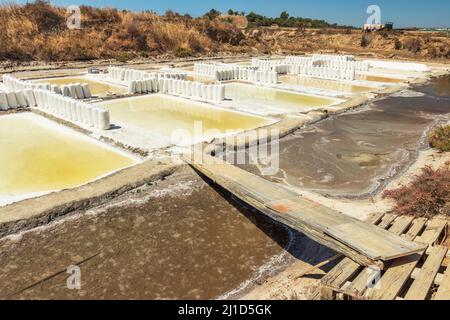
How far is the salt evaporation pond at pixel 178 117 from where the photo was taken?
39.1 ft

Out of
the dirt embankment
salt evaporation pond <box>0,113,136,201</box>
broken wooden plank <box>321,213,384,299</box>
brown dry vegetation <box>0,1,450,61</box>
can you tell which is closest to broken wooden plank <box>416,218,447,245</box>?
broken wooden plank <box>321,213,384,299</box>

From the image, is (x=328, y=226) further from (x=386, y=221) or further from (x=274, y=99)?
(x=274, y=99)

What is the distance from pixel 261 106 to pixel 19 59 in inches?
867

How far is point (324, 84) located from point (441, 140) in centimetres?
1183

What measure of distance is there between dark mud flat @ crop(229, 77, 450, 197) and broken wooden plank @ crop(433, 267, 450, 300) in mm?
3456

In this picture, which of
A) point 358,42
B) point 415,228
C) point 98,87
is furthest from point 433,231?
point 358,42

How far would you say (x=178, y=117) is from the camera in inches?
531

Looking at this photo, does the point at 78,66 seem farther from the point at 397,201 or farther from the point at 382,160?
the point at 397,201

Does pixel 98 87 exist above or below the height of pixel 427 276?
above

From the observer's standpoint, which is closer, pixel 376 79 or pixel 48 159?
pixel 48 159

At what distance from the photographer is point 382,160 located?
394 inches

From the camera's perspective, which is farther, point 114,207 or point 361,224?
point 114,207

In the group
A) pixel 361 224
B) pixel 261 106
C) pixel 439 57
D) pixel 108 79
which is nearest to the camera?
pixel 361 224
